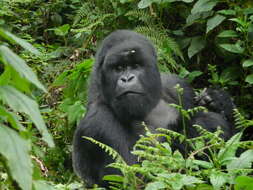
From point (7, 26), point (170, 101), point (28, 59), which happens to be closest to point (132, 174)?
point (170, 101)

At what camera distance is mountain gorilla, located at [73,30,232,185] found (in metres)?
3.53

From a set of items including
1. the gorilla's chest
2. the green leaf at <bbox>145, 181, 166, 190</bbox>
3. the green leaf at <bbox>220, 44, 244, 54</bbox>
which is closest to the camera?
the green leaf at <bbox>145, 181, 166, 190</bbox>

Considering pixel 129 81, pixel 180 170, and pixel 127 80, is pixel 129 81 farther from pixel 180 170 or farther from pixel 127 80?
pixel 180 170

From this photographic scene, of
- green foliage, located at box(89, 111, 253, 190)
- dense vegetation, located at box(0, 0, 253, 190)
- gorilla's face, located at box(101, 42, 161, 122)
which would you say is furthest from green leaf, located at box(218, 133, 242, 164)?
gorilla's face, located at box(101, 42, 161, 122)

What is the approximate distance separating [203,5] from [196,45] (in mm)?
433

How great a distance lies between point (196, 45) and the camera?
4.65 metres

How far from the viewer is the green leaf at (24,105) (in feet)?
3.65

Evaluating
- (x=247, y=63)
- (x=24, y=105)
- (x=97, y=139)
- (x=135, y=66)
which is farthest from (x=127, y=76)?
(x=24, y=105)

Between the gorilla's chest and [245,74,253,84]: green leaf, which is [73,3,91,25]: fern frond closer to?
the gorilla's chest

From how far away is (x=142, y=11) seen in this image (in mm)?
4871

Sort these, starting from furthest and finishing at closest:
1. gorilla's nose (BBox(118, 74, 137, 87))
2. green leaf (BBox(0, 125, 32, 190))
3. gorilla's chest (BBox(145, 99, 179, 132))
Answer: gorilla's chest (BBox(145, 99, 179, 132)) → gorilla's nose (BBox(118, 74, 137, 87)) → green leaf (BBox(0, 125, 32, 190))

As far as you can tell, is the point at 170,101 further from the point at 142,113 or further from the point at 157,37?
the point at 157,37

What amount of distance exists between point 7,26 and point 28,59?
0.72m

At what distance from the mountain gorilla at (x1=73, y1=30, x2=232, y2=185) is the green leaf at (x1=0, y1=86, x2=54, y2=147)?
2333mm
